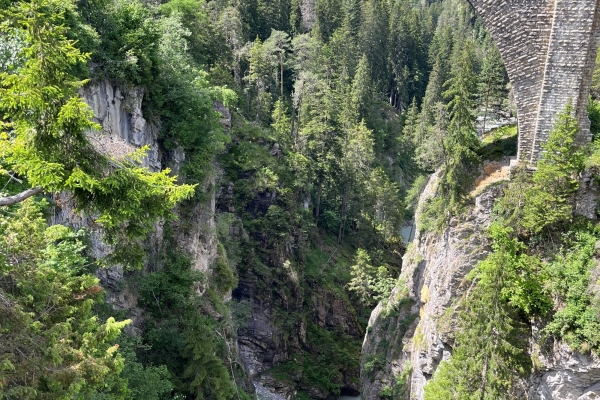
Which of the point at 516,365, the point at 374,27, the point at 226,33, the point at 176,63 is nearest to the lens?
the point at 516,365

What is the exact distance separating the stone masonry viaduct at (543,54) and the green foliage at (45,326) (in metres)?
15.1

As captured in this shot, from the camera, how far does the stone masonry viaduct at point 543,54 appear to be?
16.0 metres

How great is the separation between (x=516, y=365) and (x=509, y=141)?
9.38 m

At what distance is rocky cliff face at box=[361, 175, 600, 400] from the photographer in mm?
13688

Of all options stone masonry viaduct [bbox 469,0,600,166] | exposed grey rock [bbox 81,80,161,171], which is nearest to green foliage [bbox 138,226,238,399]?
exposed grey rock [bbox 81,80,161,171]

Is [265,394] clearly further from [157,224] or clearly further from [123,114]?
[123,114]

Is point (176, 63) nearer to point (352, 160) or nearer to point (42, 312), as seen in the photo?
point (42, 312)

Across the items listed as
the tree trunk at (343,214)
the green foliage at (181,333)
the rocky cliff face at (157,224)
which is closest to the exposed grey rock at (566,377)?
the green foliage at (181,333)

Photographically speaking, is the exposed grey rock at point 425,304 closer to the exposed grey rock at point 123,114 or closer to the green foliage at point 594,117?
the green foliage at point 594,117

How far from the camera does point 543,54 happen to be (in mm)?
16641

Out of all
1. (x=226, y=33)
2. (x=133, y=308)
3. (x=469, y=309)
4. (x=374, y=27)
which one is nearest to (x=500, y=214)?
(x=469, y=309)

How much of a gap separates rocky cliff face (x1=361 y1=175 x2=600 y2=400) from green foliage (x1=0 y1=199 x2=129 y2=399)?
1227cm

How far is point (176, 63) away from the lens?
2116 cm

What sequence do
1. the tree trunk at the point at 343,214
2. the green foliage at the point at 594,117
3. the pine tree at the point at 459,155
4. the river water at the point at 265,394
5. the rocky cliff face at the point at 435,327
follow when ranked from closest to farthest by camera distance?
the rocky cliff face at the point at 435,327, the green foliage at the point at 594,117, the pine tree at the point at 459,155, the river water at the point at 265,394, the tree trunk at the point at 343,214
